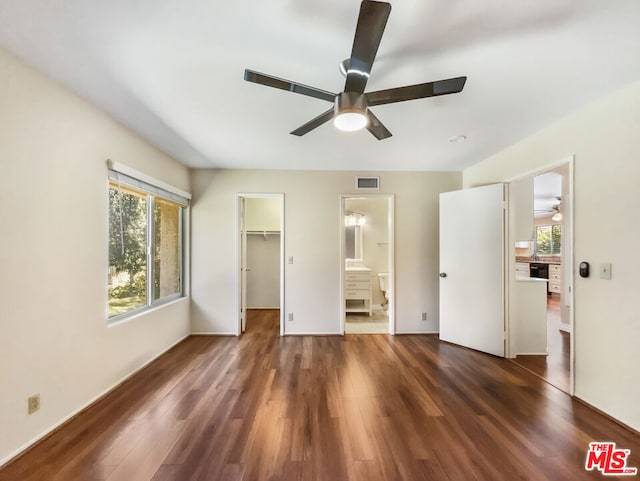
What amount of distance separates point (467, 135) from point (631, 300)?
189cm

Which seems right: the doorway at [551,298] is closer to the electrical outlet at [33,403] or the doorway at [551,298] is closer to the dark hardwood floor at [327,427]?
the dark hardwood floor at [327,427]

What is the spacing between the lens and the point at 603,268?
6.86 feet

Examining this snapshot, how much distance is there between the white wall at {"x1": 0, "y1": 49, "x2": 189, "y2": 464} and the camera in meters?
1.61

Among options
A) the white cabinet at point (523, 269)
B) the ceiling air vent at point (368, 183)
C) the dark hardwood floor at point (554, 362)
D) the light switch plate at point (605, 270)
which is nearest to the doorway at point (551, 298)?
Answer: the dark hardwood floor at point (554, 362)

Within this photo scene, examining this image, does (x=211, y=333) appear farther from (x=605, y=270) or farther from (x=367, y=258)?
(x=605, y=270)

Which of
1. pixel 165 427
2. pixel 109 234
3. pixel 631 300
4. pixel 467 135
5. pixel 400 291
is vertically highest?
pixel 467 135

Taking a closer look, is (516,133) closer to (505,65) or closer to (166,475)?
(505,65)

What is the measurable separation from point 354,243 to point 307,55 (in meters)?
4.50

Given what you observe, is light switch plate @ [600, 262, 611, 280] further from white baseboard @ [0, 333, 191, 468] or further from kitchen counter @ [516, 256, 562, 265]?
kitchen counter @ [516, 256, 562, 265]

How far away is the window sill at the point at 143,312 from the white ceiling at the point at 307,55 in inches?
73.3

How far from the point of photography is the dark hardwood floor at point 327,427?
1554mm

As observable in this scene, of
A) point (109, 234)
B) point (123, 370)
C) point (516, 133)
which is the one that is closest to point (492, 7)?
point (516, 133)

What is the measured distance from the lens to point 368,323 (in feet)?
15.0

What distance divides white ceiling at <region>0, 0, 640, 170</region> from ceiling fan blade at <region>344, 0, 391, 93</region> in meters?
0.23
